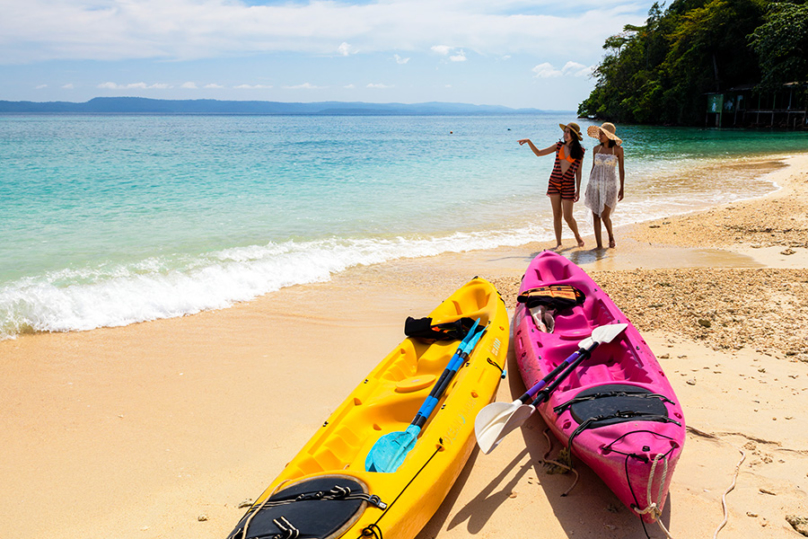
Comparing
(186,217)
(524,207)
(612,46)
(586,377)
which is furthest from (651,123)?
(586,377)

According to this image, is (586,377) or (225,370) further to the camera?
(225,370)

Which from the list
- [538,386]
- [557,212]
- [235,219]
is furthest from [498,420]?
[235,219]

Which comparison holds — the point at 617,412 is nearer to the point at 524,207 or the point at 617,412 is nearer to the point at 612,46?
the point at 524,207

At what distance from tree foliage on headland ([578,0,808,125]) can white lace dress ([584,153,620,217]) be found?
36.4m

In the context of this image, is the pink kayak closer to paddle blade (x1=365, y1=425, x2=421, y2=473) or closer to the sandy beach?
the sandy beach

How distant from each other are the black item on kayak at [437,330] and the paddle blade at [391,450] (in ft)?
3.70

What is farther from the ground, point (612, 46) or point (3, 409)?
point (612, 46)

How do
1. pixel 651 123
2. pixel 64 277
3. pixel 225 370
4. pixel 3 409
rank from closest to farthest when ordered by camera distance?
pixel 3 409 → pixel 225 370 → pixel 64 277 → pixel 651 123

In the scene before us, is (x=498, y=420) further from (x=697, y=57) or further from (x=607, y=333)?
(x=697, y=57)

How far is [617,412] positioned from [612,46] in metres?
64.9

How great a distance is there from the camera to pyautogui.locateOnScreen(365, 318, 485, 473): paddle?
2830mm

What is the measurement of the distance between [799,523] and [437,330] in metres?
2.43

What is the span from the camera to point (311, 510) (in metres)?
2.23

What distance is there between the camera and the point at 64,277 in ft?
22.0
